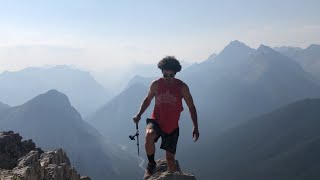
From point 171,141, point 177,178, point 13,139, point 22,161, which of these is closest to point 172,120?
point 171,141

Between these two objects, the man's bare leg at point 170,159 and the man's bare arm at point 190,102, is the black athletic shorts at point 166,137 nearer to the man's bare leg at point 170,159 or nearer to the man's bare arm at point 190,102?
the man's bare leg at point 170,159

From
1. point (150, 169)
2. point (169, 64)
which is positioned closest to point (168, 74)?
point (169, 64)

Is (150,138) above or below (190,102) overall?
below

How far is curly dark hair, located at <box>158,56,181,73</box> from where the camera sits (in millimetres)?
15109

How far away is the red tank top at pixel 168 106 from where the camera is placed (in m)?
14.9

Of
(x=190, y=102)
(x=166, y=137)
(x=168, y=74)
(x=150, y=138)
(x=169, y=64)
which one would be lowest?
(x=150, y=138)

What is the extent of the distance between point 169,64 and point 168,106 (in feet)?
4.90

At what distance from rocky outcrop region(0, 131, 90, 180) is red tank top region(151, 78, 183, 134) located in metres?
5.57

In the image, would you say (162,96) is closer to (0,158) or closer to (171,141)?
(171,141)

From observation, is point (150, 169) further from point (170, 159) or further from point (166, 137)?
point (166, 137)

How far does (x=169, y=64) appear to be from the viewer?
1516 cm

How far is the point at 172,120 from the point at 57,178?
24.3ft

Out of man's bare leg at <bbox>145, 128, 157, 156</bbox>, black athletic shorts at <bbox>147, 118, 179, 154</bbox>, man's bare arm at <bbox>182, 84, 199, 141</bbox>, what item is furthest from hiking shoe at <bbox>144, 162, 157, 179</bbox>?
man's bare arm at <bbox>182, 84, 199, 141</bbox>

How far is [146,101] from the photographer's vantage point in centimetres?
1592
